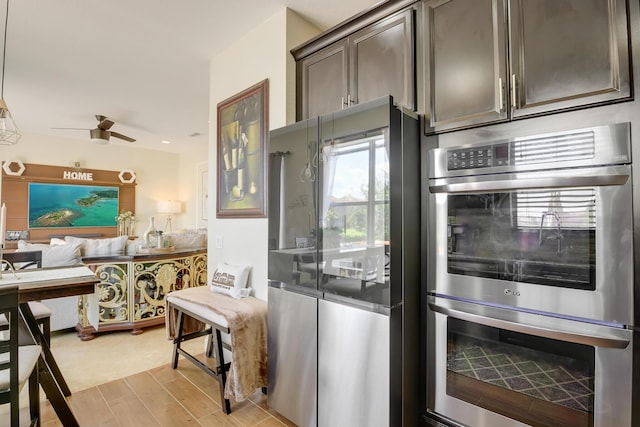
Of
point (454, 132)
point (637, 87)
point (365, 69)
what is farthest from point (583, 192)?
point (365, 69)

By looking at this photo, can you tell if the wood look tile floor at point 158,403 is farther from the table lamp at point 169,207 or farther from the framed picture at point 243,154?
the table lamp at point 169,207

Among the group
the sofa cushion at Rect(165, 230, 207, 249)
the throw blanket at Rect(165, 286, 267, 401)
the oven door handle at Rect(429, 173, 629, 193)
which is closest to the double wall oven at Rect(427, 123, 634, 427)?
the oven door handle at Rect(429, 173, 629, 193)

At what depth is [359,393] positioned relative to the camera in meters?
1.61

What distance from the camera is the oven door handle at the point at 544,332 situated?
3.87 ft

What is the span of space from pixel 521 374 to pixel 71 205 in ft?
24.8

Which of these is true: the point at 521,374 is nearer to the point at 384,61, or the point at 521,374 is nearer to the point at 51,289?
the point at 384,61

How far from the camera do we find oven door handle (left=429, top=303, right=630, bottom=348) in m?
1.18

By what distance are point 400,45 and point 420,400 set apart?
6.22ft

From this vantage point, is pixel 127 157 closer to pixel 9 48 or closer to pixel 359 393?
pixel 9 48

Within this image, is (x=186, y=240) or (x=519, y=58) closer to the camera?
(x=519, y=58)

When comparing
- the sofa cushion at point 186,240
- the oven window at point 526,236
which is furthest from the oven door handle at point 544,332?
the sofa cushion at point 186,240

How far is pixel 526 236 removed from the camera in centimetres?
138

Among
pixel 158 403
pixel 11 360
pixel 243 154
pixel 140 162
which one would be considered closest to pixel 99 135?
pixel 140 162

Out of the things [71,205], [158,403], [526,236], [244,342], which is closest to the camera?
[526,236]
